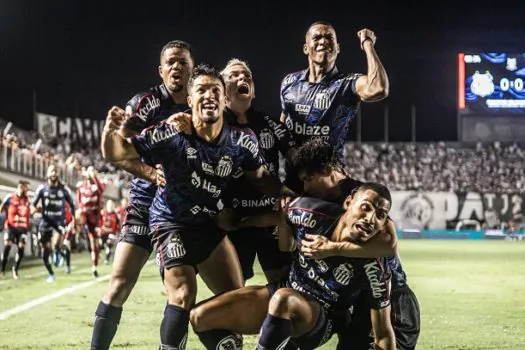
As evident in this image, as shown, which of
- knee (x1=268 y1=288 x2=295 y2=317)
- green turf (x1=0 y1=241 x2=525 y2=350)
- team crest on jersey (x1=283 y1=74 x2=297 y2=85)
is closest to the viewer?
knee (x1=268 y1=288 x2=295 y2=317)

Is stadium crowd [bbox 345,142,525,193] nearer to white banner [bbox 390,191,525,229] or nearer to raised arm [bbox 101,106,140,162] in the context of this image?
white banner [bbox 390,191,525,229]

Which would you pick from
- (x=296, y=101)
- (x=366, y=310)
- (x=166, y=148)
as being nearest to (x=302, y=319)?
(x=366, y=310)

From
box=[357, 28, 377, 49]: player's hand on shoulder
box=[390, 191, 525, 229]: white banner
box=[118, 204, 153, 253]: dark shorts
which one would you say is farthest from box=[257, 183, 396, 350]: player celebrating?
box=[390, 191, 525, 229]: white banner

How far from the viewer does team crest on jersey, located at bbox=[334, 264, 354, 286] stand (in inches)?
238

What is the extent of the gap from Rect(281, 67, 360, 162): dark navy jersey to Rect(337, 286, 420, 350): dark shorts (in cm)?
127

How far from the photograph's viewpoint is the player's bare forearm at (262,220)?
21.3 ft

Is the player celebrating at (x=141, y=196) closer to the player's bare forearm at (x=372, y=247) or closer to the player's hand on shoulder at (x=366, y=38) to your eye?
the player's hand on shoulder at (x=366, y=38)

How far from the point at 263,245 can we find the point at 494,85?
150ft

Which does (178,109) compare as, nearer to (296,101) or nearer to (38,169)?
(296,101)

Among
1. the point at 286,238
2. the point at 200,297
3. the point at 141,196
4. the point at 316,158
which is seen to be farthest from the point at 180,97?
the point at 200,297

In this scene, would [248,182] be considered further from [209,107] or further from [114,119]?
[114,119]

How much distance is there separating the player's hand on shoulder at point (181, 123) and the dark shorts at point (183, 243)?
729mm

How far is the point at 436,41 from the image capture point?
61281 mm

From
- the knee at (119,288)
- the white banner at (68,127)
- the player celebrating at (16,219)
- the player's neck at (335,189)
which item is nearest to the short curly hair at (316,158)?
the player's neck at (335,189)
